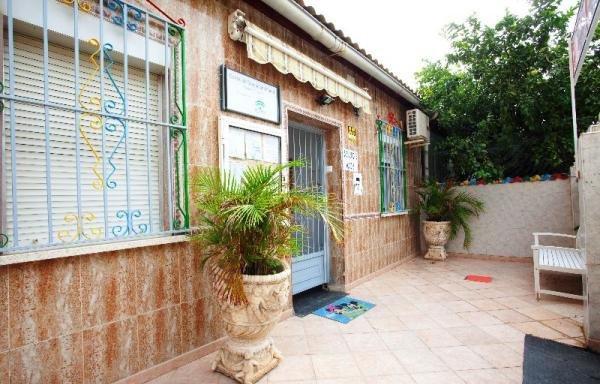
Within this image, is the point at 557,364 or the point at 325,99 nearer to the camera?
the point at 557,364

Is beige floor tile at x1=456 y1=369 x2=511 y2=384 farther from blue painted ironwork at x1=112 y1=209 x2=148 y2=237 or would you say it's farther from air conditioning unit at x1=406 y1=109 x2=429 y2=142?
air conditioning unit at x1=406 y1=109 x2=429 y2=142

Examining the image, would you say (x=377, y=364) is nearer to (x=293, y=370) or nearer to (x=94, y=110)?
(x=293, y=370)

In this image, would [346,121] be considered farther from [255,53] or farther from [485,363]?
[485,363]

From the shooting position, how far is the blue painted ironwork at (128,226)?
2.21 meters

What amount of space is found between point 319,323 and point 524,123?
639cm

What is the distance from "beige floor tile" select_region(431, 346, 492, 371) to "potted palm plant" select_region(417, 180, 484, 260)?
4077 mm

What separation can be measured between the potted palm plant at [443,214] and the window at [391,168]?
0.66m

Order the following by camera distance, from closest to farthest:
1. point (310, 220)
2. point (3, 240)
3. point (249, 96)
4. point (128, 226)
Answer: point (3, 240) < point (128, 226) < point (249, 96) < point (310, 220)

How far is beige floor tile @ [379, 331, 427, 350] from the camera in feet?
8.91

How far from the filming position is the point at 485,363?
7.89 feet

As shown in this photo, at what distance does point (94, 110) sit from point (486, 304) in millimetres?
4709

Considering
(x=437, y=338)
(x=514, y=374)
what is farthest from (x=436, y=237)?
(x=514, y=374)

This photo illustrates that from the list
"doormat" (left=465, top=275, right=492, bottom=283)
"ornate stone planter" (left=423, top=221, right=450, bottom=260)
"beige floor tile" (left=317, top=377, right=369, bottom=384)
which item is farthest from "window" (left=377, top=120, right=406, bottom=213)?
"beige floor tile" (left=317, top=377, right=369, bottom=384)

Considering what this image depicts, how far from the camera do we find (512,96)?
6027 mm
